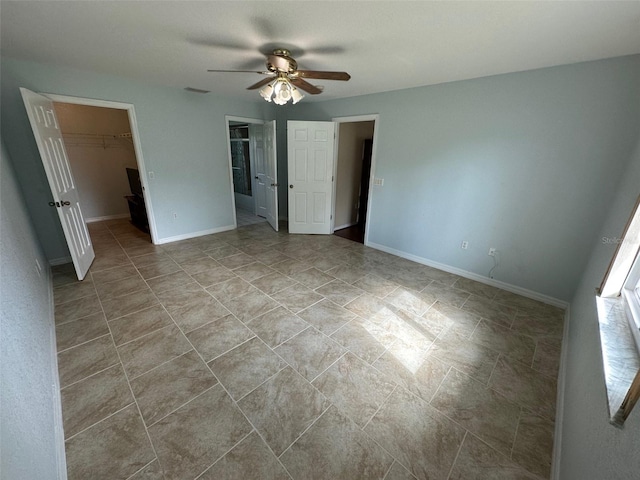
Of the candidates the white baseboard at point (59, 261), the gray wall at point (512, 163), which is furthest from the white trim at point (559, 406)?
the white baseboard at point (59, 261)

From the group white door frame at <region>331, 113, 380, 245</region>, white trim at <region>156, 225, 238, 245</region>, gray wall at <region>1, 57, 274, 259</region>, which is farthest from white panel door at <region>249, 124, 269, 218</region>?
white door frame at <region>331, 113, 380, 245</region>

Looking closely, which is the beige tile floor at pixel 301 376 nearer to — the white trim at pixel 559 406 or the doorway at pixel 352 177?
the white trim at pixel 559 406

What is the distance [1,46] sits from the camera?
88.1 inches

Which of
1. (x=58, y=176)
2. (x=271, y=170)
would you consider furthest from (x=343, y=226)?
(x=58, y=176)

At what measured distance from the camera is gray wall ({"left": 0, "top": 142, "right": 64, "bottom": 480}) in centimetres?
88

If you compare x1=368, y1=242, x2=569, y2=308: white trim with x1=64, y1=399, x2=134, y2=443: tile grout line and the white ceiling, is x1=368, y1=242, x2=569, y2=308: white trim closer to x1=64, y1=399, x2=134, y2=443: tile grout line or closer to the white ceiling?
the white ceiling

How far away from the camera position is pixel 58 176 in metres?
2.79

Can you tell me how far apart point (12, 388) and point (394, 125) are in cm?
403

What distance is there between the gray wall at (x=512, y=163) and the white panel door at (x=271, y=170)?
1577mm

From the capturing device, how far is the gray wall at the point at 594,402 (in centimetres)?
77

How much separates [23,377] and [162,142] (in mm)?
3486

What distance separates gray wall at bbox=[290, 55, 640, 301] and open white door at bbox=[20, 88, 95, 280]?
12.4ft

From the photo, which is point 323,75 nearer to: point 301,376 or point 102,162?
point 301,376

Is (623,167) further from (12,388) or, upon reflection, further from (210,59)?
(12,388)
